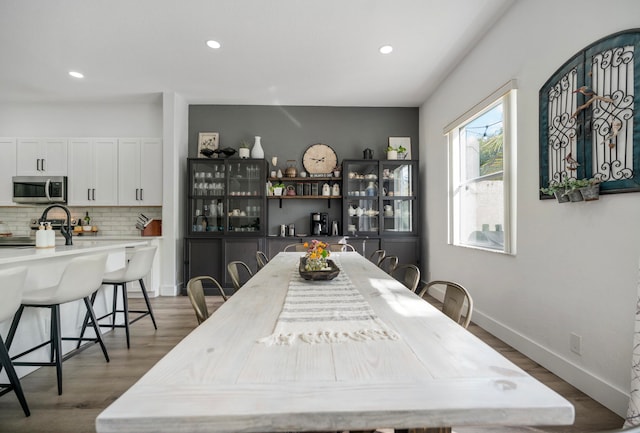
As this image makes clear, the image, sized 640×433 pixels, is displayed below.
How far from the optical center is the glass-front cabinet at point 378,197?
199 inches

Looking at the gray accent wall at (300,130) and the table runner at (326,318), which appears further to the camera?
the gray accent wall at (300,130)

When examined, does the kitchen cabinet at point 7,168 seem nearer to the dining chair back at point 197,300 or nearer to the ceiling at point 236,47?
the ceiling at point 236,47

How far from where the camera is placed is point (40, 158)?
16.2 feet

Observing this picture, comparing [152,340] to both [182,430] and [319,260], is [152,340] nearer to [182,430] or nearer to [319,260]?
[319,260]

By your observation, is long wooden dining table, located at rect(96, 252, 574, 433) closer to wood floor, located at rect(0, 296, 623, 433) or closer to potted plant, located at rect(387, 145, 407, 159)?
wood floor, located at rect(0, 296, 623, 433)

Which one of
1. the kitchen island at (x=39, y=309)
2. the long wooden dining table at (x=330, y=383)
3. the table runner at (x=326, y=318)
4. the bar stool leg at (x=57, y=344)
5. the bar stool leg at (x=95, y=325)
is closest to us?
the long wooden dining table at (x=330, y=383)

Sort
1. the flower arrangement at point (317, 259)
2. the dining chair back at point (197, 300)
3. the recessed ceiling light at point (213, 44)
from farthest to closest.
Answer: the recessed ceiling light at point (213, 44)
the flower arrangement at point (317, 259)
the dining chair back at point (197, 300)

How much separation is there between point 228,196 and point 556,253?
4.20 metres

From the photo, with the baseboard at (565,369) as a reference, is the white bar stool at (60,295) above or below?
above

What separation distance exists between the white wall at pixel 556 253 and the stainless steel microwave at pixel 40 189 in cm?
601

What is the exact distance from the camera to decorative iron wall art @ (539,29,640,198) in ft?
5.70

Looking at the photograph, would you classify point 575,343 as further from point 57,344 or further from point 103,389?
point 57,344

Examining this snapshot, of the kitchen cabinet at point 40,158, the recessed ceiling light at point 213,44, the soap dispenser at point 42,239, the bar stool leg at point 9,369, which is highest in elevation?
the recessed ceiling light at point 213,44

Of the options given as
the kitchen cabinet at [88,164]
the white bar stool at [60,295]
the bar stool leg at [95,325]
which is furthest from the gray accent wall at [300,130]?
the white bar stool at [60,295]
